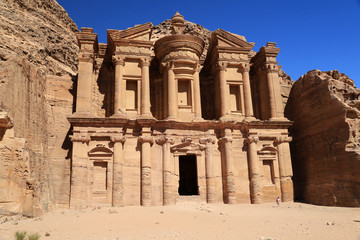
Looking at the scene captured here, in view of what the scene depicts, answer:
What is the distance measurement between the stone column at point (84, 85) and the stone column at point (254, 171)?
1042 cm

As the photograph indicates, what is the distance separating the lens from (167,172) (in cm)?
1777

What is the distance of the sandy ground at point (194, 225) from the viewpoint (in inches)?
377

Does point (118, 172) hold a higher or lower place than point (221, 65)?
lower

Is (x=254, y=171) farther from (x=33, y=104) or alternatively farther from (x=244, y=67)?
(x=33, y=104)

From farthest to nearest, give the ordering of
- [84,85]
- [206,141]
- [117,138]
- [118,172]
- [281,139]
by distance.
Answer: [281,139]
[84,85]
[206,141]
[117,138]
[118,172]

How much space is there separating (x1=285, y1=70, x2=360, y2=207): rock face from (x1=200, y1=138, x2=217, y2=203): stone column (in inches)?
254

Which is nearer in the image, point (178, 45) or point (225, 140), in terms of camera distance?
point (225, 140)

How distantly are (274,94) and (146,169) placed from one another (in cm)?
1061

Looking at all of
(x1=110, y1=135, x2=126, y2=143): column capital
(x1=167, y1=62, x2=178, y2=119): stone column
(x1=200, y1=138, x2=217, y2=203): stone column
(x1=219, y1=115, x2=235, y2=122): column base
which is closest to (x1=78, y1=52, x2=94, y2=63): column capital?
(x1=167, y1=62, x2=178, y2=119): stone column

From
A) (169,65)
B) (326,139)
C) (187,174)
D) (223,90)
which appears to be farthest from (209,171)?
(187,174)

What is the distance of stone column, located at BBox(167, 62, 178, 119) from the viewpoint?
19344mm

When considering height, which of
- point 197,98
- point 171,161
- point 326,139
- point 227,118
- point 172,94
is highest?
point 172,94

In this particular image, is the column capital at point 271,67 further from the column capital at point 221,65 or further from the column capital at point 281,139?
the column capital at point 281,139

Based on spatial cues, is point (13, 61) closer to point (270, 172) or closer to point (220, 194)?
point (220, 194)
